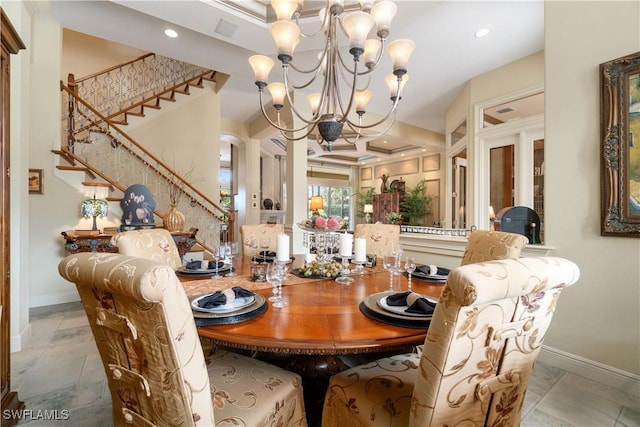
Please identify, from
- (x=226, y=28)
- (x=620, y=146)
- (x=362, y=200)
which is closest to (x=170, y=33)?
(x=226, y=28)

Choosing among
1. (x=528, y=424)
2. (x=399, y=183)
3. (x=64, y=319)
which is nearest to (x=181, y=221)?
(x=64, y=319)

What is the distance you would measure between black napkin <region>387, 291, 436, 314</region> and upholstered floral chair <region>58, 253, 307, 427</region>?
1.98 feet

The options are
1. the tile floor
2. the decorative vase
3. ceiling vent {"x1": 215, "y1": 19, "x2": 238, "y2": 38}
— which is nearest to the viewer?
the tile floor

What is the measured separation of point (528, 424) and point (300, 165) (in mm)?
3718

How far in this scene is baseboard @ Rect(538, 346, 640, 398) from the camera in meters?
1.75

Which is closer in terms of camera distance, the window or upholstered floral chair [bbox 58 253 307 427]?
upholstered floral chair [bbox 58 253 307 427]

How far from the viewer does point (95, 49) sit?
5523 millimetres

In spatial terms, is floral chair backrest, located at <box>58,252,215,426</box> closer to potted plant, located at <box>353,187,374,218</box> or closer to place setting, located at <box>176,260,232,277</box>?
place setting, located at <box>176,260,232,277</box>

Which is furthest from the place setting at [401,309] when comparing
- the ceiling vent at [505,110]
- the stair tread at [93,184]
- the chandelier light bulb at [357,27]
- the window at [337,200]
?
the window at [337,200]

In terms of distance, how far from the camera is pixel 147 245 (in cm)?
184

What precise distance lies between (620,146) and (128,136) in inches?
215

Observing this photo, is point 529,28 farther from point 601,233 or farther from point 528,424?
point 528,424

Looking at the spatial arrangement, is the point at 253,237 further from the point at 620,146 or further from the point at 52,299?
the point at 620,146

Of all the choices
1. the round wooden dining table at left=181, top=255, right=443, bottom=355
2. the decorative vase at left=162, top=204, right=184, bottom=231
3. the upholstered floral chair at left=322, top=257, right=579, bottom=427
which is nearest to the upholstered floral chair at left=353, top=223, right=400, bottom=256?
the round wooden dining table at left=181, top=255, right=443, bottom=355
